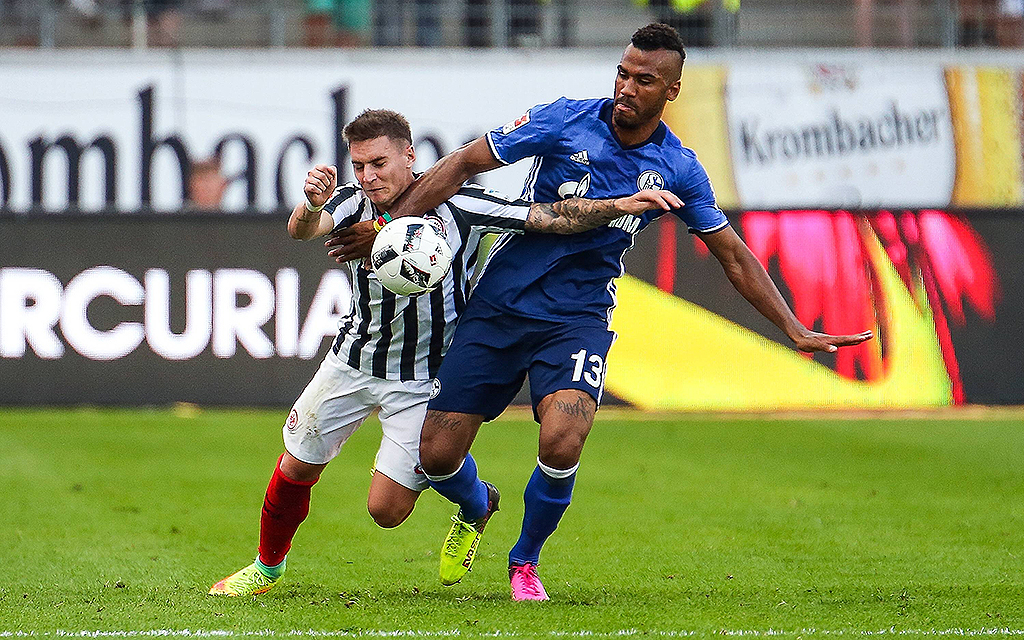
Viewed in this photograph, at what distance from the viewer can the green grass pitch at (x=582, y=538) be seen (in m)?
4.82

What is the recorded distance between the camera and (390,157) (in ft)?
16.5

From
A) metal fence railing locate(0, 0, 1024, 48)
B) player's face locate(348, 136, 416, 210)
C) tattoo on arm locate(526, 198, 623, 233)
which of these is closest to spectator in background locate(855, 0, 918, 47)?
metal fence railing locate(0, 0, 1024, 48)

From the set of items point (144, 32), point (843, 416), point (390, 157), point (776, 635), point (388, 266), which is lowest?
point (843, 416)

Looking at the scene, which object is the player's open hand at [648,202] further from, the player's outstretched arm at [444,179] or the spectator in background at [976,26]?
the spectator in background at [976,26]

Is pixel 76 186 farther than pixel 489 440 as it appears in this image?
Yes

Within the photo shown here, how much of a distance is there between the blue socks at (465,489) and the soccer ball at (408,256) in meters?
0.79

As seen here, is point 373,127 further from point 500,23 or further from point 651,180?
point 500,23

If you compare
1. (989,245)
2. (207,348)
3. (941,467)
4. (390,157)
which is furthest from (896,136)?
(390,157)

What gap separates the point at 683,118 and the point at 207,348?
6.44m

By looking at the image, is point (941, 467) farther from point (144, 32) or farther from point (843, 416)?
point (144, 32)

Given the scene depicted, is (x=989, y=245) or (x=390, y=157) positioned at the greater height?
(x=390, y=157)

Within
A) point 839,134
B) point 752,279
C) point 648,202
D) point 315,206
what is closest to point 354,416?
point 315,206

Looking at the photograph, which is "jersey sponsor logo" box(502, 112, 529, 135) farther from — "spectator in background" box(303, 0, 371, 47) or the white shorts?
"spectator in background" box(303, 0, 371, 47)

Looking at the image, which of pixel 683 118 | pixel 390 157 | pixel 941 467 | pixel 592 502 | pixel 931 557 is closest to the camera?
pixel 390 157
